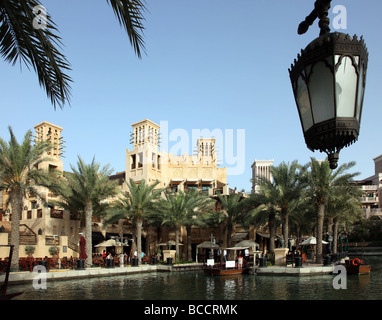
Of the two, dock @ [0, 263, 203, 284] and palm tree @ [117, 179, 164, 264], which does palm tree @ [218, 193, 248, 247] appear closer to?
dock @ [0, 263, 203, 284]

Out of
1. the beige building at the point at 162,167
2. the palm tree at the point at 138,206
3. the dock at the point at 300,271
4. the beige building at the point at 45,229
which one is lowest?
the dock at the point at 300,271

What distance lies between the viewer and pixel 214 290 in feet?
66.3

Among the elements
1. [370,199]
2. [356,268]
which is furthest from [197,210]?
[370,199]

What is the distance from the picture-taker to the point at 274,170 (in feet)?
104

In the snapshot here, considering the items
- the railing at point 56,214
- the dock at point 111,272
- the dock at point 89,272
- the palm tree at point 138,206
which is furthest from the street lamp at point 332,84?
the railing at point 56,214

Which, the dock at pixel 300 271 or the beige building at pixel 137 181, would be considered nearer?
the dock at pixel 300 271

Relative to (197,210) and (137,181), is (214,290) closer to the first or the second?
(197,210)

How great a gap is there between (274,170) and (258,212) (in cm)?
426

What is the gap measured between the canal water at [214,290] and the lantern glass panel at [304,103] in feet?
50.5

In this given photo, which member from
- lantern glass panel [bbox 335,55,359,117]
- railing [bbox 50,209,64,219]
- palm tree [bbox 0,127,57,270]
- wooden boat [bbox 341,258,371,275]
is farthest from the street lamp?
railing [bbox 50,209,64,219]

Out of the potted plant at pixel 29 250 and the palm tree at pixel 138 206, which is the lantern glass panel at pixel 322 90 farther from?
the palm tree at pixel 138 206

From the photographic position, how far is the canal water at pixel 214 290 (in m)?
17.1
